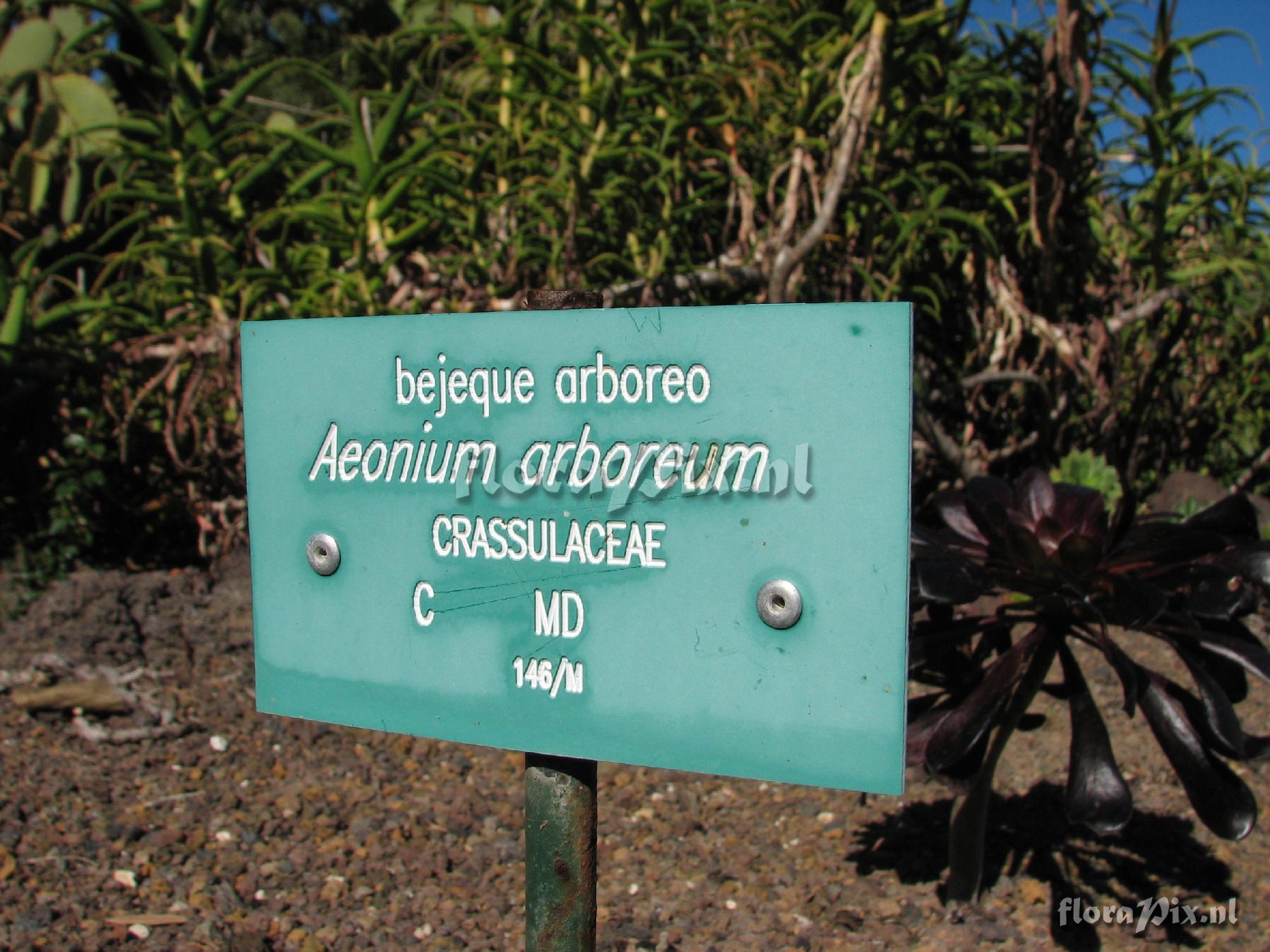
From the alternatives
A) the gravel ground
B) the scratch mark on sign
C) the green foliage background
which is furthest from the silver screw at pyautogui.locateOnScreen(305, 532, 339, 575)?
the green foliage background

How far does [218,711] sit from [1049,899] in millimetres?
1682

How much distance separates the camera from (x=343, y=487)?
973 mm

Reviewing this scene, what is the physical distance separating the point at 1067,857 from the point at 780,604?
3.91 feet

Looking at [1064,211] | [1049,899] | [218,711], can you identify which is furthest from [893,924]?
[1064,211]

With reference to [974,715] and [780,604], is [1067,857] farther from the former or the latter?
[780,604]

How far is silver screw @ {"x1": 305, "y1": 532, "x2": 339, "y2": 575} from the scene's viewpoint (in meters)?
0.98

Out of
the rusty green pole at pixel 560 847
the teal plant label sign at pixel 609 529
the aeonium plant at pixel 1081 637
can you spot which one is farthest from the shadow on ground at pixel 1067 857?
the teal plant label sign at pixel 609 529

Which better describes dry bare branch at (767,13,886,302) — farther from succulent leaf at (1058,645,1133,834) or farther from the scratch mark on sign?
the scratch mark on sign

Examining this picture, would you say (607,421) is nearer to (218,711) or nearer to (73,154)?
(218,711)

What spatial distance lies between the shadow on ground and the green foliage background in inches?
35.9

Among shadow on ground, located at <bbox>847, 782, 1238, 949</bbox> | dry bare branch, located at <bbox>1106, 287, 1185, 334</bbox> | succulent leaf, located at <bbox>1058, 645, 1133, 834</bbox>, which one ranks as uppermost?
dry bare branch, located at <bbox>1106, 287, 1185, 334</bbox>

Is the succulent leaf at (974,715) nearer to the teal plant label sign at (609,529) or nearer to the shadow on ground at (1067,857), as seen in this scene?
the shadow on ground at (1067,857)

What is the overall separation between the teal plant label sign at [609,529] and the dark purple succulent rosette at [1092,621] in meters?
0.61

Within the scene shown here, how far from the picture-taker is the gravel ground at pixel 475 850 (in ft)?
4.84
